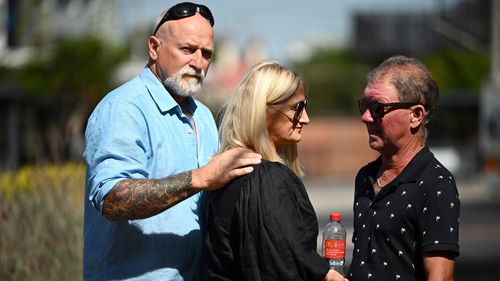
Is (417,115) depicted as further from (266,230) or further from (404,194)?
(266,230)

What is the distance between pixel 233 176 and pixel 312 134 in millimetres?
44411

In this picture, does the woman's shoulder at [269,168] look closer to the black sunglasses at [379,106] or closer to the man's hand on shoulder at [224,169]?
the man's hand on shoulder at [224,169]

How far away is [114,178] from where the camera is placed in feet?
12.8

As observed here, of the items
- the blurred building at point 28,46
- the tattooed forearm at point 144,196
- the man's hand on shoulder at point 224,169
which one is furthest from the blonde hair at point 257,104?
the blurred building at point 28,46

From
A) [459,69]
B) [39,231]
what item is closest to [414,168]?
[39,231]

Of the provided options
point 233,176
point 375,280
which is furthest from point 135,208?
point 375,280

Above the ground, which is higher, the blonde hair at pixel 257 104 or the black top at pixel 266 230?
the blonde hair at pixel 257 104

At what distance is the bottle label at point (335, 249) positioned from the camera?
4.00 m

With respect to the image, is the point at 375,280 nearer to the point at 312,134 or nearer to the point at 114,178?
the point at 114,178

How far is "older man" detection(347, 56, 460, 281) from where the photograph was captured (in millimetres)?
3824

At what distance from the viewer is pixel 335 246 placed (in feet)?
13.2

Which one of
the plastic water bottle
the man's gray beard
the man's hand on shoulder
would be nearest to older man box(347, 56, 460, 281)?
the plastic water bottle

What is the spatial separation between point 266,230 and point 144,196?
481mm

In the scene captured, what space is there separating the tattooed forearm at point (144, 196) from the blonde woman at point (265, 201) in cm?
17
